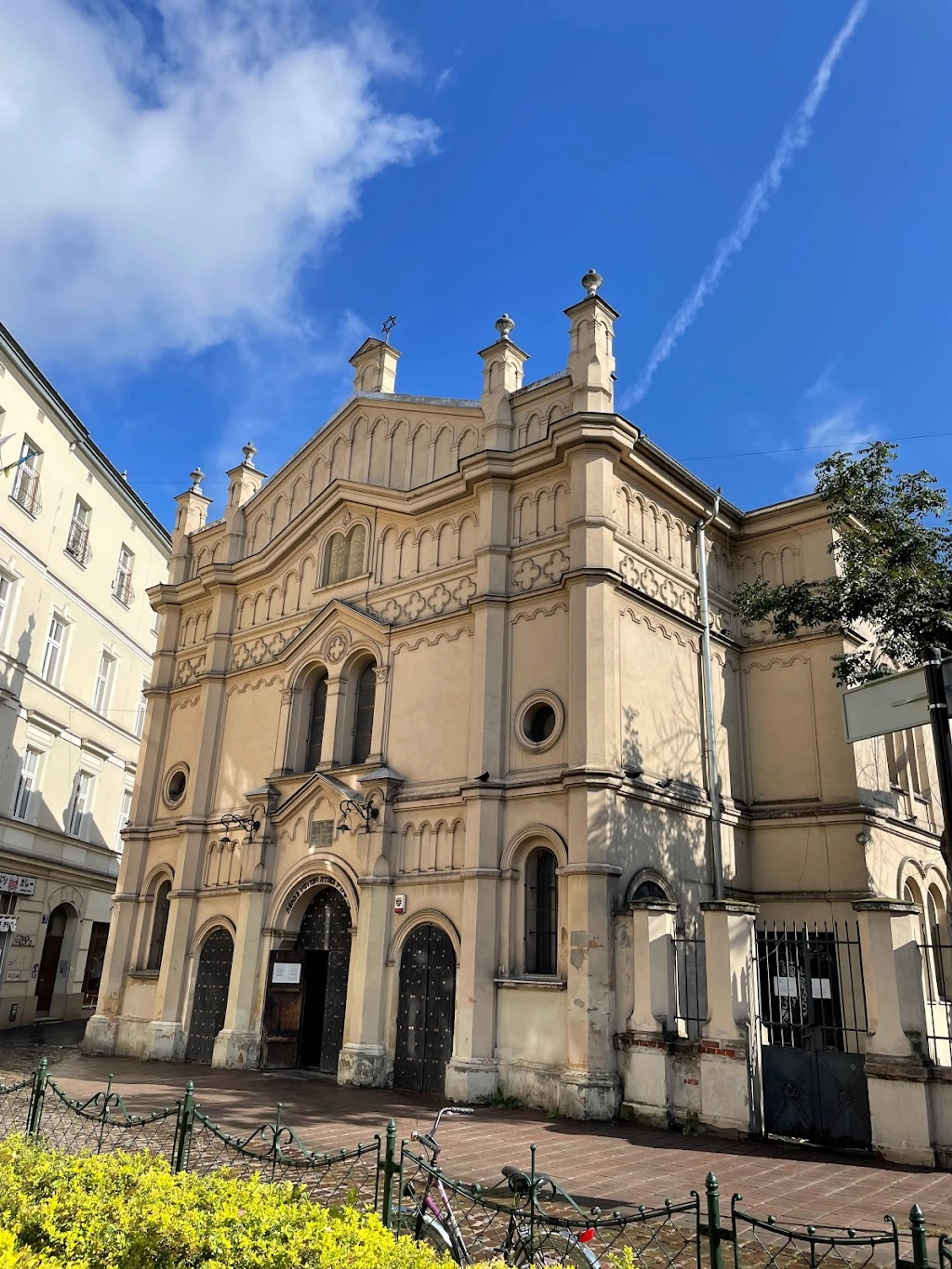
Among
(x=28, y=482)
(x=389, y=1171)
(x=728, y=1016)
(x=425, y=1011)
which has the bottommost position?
(x=389, y=1171)

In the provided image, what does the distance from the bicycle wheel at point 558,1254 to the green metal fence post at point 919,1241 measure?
1678mm

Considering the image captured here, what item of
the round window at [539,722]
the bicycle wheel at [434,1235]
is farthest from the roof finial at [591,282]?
the bicycle wheel at [434,1235]

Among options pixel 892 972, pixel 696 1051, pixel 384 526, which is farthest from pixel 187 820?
pixel 892 972

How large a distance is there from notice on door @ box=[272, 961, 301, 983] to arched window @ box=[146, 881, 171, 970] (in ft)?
14.5

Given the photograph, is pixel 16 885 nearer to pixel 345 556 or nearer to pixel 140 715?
pixel 140 715

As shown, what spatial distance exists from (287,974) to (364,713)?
5.46 metres

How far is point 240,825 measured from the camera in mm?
20844

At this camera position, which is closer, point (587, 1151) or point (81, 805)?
point (587, 1151)

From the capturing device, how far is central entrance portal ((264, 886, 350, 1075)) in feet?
59.7

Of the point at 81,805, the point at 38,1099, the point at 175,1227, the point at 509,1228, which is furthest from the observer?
the point at 81,805

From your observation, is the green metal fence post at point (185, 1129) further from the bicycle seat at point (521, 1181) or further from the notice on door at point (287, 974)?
the notice on door at point (287, 974)

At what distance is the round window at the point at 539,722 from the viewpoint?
54.6 feet

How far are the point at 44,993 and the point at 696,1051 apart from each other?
2309cm

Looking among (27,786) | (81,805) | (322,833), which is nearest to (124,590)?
(81,805)
